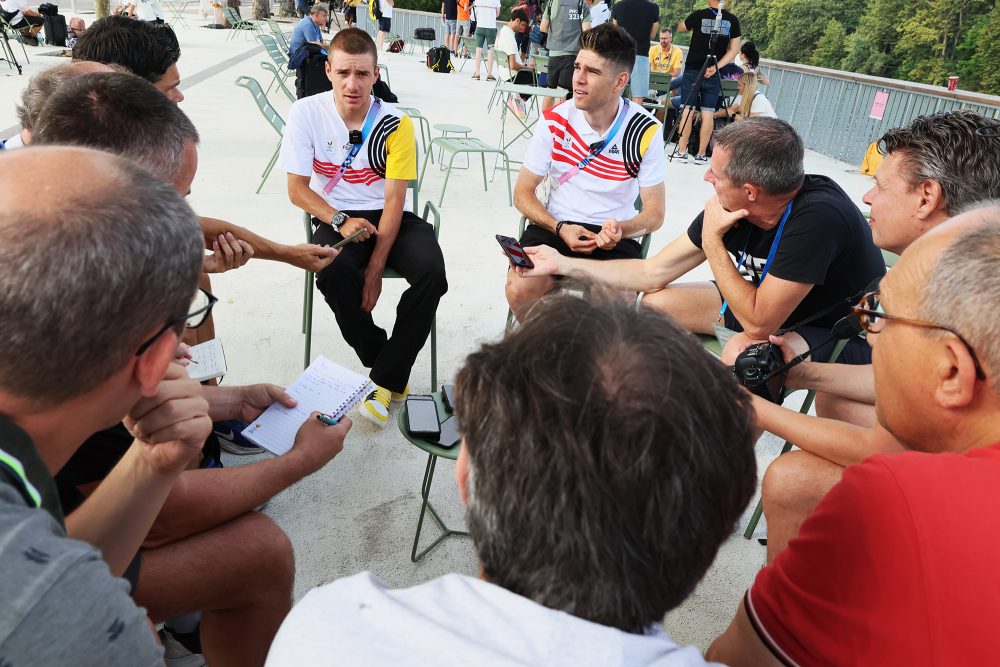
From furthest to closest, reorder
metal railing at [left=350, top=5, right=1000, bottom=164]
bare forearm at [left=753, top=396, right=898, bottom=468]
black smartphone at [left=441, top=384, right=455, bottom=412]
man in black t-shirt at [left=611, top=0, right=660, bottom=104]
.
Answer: metal railing at [left=350, top=5, right=1000, bottom=164], man in black t-shirt at [left=611, top=0, right=660, bottom=104], black smartphone at [left=441, top=384, right=455, bottom=412], bare forearm at [left=753, top=396, right=898, bottom=468]

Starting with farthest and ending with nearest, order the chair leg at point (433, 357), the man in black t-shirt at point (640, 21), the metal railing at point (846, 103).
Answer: the metal railing at point (846, 103) < the man in black t-shirt at point (640, 21) < the chair leg at point (433, 357)

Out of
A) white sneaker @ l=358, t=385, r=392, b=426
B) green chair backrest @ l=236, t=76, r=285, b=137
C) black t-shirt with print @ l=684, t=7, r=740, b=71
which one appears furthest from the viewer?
black t-shirt with print @ l=684, t=7, r=740, b=71

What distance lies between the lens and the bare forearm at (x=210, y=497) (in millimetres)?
1461

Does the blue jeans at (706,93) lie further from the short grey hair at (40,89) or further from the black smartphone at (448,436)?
the black smartphone at (448,436)

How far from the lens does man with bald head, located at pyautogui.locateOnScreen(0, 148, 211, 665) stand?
70cm

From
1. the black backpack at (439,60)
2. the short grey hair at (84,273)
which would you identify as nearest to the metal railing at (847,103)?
the black backpack at (439,60)

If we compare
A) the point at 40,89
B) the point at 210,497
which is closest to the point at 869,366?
the point at 210,497

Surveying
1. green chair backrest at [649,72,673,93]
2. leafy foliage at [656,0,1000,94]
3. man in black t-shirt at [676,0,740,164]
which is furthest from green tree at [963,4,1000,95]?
man in black t-shirt at [676,0,740,164]

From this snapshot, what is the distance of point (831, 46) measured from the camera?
36062 millimetres

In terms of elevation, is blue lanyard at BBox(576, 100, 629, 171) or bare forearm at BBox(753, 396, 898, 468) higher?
blue lanyard at BBox(576, 100, 629, 171)

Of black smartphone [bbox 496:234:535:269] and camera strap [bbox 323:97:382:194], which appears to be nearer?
black smartphone [bbox 496:234:535:269]

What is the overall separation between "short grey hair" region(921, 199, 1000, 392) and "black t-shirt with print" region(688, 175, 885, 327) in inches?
42.6

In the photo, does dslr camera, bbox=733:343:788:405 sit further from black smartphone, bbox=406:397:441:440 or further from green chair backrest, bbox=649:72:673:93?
green chair backrest, bbox=649:72:673:93

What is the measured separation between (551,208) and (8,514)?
330 centimetres
